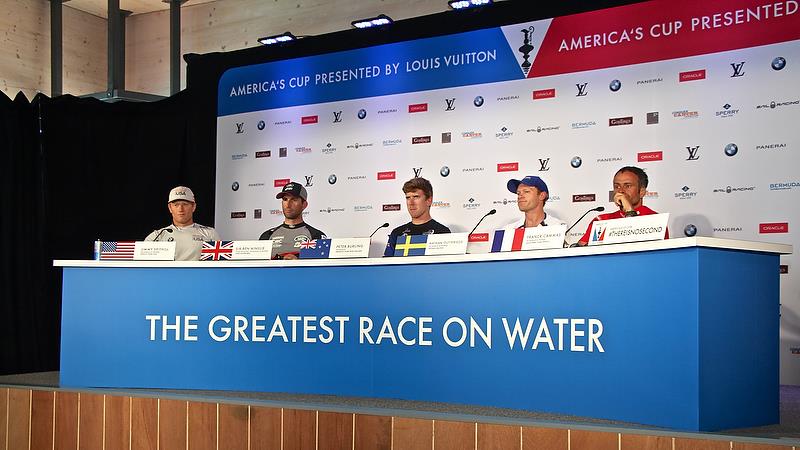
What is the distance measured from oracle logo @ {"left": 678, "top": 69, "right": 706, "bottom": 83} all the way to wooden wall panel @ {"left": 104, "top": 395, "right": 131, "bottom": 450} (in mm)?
3698

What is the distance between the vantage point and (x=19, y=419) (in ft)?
15.7

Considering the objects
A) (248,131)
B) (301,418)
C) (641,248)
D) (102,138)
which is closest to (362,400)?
(301,418)

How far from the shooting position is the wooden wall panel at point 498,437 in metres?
3.49

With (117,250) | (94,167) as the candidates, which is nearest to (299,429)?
(117,250)

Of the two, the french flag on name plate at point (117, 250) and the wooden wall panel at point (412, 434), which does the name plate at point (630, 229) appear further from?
the french flag on name plate at point (117, 250)

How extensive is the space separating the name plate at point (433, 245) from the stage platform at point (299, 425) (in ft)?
2.20

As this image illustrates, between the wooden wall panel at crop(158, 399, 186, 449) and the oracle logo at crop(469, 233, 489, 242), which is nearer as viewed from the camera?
the wooden wall panel at crop(158, 399, 186, 449)

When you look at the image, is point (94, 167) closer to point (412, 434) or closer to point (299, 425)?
→ point (299, 425)

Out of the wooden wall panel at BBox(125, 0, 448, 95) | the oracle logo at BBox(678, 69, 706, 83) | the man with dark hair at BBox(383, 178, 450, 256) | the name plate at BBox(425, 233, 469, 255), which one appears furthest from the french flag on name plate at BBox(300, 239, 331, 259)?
the wooden wall panel at BBox(125, 0, 448, 95)

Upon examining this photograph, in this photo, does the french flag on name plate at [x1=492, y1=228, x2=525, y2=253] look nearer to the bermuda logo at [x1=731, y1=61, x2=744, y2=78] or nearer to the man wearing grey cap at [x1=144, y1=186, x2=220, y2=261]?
the bermuda logo at [x1=731, y1=61, x2=744, y2=78]

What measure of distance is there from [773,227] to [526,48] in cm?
201

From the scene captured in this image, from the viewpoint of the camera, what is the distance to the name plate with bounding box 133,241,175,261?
4.83m

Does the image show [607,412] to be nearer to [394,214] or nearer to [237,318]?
[237,318]

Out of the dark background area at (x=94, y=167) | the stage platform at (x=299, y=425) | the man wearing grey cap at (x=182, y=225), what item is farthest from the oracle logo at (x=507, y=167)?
the stage platform at (x=299, y=425)
